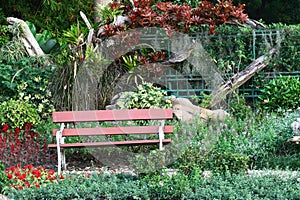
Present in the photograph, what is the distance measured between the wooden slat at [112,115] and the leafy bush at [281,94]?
8.69ft

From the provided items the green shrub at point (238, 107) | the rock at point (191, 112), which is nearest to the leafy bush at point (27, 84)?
the rock at point (191, 112)

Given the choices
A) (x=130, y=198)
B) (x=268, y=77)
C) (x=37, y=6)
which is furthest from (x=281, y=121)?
(x=37, y=6)

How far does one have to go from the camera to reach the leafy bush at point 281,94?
8.88 meters

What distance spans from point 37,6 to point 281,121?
23.6 feet

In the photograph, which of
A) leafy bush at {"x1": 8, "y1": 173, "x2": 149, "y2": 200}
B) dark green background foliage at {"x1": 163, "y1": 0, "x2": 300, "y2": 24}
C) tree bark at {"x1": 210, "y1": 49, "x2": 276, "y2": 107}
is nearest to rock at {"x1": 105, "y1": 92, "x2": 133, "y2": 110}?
tree bark at {"x1": 210, "y1": 49, "x2": 276, "y2": 107}

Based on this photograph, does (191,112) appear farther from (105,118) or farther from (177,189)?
(177,189)

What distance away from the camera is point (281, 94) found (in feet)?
29.4

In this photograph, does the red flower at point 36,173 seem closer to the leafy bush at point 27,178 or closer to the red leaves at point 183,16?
the leafy bush at point 27,178

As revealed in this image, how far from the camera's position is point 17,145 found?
741cm

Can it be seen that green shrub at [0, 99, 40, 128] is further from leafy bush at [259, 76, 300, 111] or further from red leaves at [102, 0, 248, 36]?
leafy bush at [259, 76, 300, 111]

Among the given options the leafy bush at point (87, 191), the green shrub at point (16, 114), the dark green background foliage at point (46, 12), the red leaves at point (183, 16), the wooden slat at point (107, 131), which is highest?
the dark green background foliage at point (46, 12)

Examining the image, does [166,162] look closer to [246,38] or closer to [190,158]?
[190,158]

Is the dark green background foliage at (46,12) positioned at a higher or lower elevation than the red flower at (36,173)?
higher

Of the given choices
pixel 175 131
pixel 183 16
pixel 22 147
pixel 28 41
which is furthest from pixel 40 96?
pixel 183 16
